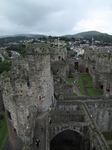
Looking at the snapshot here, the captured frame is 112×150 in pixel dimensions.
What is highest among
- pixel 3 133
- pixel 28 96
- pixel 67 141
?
pixel 28 96

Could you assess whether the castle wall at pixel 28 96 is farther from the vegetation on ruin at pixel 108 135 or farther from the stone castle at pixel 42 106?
the vegetation on ruin at pixel 108 135

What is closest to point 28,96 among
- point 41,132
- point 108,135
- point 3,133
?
point 41,132

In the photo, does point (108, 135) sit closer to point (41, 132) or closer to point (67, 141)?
point (67, 141)

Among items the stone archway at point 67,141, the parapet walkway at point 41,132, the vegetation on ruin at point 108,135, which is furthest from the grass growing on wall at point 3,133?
the vegetation on ruin at point 108,135

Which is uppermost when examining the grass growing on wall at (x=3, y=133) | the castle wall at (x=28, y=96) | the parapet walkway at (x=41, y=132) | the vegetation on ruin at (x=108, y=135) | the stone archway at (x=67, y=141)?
the castle wall at (x=28, y=96)

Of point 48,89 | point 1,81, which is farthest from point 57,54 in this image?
point 1,81

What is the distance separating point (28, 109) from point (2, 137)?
334 inches

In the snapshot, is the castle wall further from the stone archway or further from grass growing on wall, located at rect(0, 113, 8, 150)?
the stone archway

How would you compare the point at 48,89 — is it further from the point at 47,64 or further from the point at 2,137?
the point at 2,137

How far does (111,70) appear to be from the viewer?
103 ft

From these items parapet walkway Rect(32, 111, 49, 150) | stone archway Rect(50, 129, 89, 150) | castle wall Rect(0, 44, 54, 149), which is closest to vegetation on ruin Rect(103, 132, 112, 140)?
stone archway Rect(50, 129, 89, 150)

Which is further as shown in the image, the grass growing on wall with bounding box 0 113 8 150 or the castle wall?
the grass growing on wall with bounding box 0 113 8 150

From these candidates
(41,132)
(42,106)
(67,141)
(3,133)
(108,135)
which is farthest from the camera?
(3,133)

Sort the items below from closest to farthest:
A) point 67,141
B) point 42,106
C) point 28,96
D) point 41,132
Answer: point 28,96 < point 41,132 < point 42,106 < point 67,141
